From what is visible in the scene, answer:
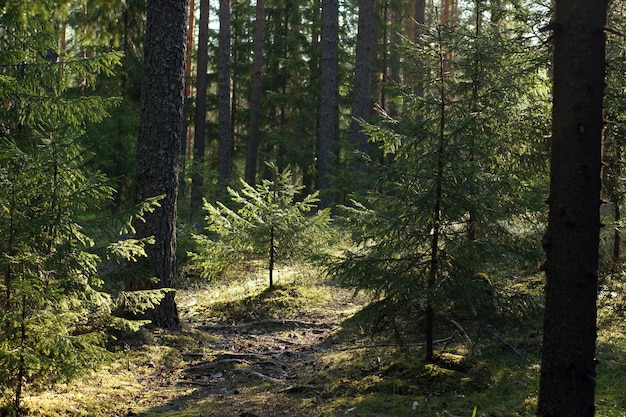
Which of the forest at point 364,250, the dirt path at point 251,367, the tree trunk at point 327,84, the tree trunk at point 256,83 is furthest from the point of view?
the tree trunk at point 256,83

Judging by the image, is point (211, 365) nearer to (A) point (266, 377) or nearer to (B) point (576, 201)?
(A) point (266, 377)

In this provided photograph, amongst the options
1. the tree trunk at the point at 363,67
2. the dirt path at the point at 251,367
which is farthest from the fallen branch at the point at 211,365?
the tree trunk at the point at 363,67

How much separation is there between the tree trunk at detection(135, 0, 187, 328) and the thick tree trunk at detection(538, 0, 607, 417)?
5.56 meters

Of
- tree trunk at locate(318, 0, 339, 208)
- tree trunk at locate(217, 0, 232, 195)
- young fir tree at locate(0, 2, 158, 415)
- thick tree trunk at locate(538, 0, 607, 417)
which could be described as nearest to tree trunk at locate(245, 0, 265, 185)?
tree trunk at locate(217, 0, 232, 195)

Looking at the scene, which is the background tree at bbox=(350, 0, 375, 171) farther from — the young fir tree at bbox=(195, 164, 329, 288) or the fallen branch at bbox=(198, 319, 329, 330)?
the fallen branch at bbox=(198, 319, 329, 330)

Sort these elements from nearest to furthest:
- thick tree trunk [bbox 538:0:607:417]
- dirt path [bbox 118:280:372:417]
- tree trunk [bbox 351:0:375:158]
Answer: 1. thick tree trunk [bbox 538:0:607:417]
2. dirt path [bbox 118:280:372:417]
3. tree trunk [bbox 351:0:375:158]

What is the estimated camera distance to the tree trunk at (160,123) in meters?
8.24

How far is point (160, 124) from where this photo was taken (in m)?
8.28

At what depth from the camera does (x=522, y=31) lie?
959 cm

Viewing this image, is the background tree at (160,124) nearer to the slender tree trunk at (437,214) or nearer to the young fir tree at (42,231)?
the young fir tree at (42,231)

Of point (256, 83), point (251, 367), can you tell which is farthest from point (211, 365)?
point (256, 83)

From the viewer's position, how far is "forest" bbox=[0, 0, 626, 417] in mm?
4309

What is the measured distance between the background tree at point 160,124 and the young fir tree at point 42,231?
5.15 feet

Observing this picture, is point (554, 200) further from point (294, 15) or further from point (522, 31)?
point (294, 15)
